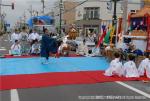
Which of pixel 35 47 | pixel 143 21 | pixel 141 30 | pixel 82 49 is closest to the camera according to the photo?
pixel 141 30

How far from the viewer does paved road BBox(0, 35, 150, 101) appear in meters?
10.9

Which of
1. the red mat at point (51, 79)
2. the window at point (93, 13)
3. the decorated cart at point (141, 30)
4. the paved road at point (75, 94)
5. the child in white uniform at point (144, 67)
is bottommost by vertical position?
the red mat at point (51, 79)

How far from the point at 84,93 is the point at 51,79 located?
3251 millimetres

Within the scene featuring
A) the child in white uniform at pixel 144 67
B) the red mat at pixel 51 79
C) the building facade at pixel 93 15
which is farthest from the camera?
the building facade at pixel 93 15

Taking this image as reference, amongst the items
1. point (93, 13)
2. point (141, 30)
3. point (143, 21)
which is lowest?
point (141, 30)

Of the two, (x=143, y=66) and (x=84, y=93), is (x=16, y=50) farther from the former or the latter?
(x=84, y=93)

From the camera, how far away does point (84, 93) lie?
11.8m

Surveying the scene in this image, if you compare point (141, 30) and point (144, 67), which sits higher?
point (141, 30)

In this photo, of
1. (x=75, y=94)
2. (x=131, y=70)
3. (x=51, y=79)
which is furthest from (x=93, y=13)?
(x=75, y=94)

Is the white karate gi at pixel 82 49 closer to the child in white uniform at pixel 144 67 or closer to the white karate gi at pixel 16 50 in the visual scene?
the white karate gi at pixel 16 50

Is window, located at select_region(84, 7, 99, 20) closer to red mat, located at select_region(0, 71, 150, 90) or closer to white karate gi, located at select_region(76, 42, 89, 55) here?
white karate gi, located at select_region(76, 42, 89, 55)

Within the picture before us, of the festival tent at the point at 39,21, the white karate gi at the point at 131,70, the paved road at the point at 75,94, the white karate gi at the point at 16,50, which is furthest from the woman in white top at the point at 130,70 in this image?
the festival tent at the point at 39,21

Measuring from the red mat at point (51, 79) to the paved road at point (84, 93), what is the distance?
0.72 metres

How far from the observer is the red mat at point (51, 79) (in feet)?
44.0
